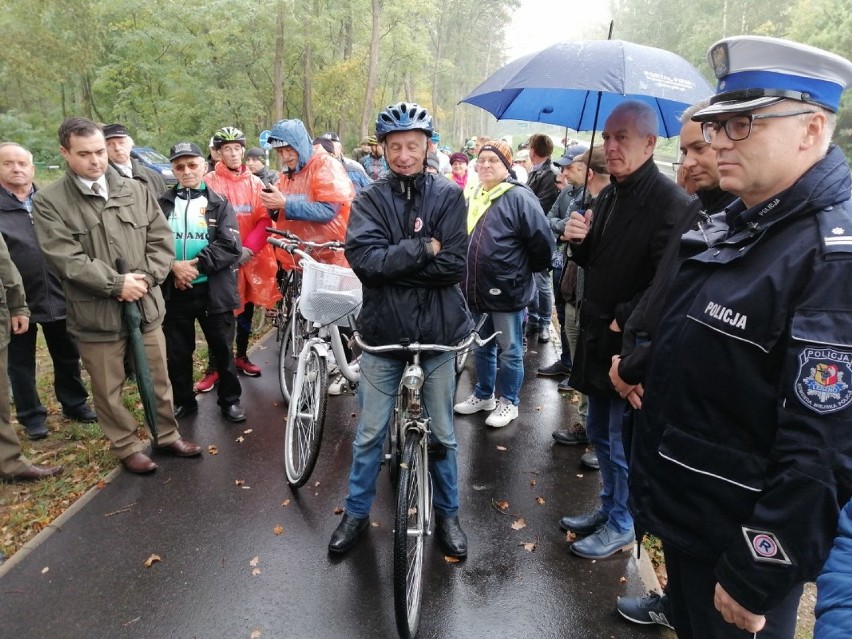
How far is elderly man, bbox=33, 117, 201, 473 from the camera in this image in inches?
144

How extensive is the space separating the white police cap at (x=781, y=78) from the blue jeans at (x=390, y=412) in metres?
1.88

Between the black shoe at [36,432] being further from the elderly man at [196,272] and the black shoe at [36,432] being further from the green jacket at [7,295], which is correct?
the green jacket at [7,295]

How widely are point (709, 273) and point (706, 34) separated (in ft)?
158

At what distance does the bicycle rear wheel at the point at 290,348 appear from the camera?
4988 mm

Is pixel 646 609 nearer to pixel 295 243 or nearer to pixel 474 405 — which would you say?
pixel 474 405

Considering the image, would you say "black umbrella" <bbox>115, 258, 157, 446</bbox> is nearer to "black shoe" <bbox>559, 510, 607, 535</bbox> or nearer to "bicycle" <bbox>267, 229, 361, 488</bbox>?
"bicycle" <bbox>267, 229, 361, 488</bbox>

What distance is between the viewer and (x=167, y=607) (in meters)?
2.91

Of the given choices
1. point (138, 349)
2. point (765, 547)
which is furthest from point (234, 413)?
point (765, 547)

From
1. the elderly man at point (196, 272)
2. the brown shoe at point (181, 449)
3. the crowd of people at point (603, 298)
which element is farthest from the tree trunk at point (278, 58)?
the brown shoe at point (181, 449)

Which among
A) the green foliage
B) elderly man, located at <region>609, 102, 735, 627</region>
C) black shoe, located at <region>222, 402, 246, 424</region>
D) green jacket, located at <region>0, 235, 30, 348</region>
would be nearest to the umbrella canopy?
elderly man, located at <region>609, 102, 735, 627</region>

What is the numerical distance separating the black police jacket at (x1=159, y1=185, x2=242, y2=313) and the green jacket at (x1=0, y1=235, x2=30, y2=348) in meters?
1.00

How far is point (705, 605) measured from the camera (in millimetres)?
1758

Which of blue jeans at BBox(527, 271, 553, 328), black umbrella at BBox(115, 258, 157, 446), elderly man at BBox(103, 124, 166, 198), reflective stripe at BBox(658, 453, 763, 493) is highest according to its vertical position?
elderly man at BBox(103, 124, 166, 198)

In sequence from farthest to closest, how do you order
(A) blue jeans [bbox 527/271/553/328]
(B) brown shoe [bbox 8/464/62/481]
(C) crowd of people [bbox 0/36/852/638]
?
(A) blue jeans [bbox 527/271/553/328], (B) brown shoe [bbox 8/464/62/481], (C) crowd of people [bbox 0/36/852/638]
